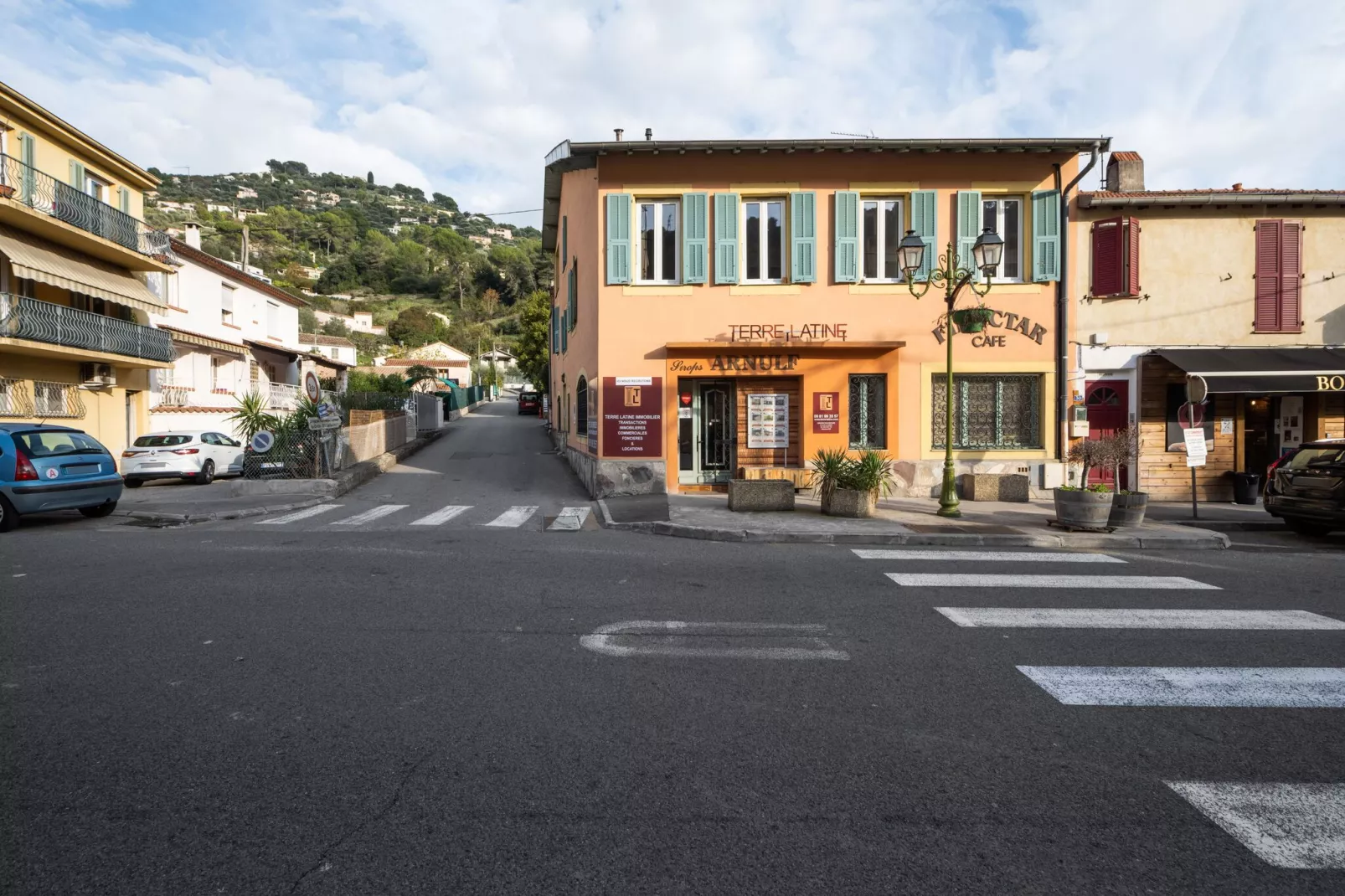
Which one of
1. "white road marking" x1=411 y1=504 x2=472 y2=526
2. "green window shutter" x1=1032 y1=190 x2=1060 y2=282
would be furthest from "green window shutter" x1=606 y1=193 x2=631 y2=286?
"green window shutter" x1=1032 y1=190 x2=1060 y2=282

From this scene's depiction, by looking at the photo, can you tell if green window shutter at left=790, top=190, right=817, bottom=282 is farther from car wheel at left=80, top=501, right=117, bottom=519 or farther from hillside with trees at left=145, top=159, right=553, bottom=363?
hillside with trees at left=145, top=159, right=553, bottom=363

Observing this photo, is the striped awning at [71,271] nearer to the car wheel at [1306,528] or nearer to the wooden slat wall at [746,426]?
the wooden slat wall at [746,426]

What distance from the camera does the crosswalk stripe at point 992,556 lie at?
871cm

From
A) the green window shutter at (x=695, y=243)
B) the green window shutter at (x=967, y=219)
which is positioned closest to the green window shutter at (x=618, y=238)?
the green window shutter at (x=695, y=243)

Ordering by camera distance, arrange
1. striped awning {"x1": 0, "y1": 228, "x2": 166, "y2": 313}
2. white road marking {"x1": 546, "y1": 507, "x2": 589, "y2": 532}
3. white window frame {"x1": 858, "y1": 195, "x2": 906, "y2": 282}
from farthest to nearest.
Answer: striped awning {"x1": 0, "y1": 228, "x2": 166, "y2": 313} < white window frame {"x1": 858, "y1": 195, "x2": 906, "y2": 282} < white road marking {"x1": 546, "y1": 507, "x2": 589, "y2": 532}

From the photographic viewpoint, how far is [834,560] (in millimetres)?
8562

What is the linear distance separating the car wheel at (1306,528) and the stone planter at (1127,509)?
2443 millimetres

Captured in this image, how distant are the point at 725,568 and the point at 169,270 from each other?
2383 cm

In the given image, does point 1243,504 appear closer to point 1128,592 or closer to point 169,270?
point 1128,592

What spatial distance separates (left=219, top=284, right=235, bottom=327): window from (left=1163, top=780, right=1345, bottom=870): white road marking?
109 feet

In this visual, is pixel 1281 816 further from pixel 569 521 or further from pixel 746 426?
pixel 746 426

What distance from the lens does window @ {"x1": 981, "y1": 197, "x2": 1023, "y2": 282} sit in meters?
15.1

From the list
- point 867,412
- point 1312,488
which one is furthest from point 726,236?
point 1312,488

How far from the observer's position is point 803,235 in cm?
1487
